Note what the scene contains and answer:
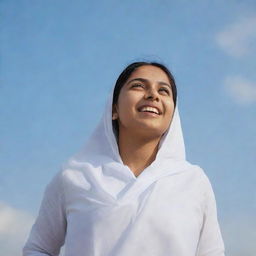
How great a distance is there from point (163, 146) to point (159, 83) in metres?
0.44

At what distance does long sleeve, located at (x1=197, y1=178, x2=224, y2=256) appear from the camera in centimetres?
385

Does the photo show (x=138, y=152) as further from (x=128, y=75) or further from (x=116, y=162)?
(x=128, y=75)

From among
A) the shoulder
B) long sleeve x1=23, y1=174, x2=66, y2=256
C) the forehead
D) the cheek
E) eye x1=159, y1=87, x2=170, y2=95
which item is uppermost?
the forehead

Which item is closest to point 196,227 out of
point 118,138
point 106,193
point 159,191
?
point 159,191

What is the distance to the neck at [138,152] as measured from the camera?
4025 millimetres

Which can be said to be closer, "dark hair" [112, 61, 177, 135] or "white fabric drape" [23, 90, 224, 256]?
"white fabric drape" [23, 90, 224, 256]

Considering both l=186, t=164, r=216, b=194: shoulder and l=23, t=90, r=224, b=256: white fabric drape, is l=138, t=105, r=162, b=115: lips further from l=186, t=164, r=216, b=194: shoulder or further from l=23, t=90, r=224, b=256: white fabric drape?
l=186, t=164, r=216, b=194: shoulder

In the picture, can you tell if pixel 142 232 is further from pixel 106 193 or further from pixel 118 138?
pixel 118 138

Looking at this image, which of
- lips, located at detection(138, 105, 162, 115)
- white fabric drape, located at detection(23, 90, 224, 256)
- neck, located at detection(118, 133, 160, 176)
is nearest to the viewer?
white fabric drape, located at detection(23, 90, 224, 256)

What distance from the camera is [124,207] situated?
3.65 meters

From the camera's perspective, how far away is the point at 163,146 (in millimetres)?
4078

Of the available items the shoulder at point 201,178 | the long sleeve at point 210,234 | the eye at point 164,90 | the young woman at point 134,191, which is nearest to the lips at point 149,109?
the young woman at point 134,191

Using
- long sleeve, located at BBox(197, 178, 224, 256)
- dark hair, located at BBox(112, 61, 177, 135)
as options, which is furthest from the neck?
long sleeve, located at BBox(197, 178, 224, 256)

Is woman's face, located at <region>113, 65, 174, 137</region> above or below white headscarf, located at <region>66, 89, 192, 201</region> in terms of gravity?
above
